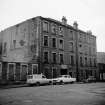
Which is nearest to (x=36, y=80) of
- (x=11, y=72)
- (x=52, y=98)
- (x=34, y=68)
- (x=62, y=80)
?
(x=11, y=72)

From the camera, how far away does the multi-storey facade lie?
86.5ft

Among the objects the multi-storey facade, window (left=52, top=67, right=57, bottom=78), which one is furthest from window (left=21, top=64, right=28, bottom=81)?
window (left=52, top=67, right=57, bottom=78)

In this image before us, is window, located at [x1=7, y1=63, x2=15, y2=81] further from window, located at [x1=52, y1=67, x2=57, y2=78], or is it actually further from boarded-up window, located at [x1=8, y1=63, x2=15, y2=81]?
window, located at [x1=52, y1=67, x2=57, y2=78]

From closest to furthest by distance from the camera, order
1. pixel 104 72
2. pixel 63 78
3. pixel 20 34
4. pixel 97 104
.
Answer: pixel 97 104 < pixel 63 78 < pixel 20 34 < pixel 104 72

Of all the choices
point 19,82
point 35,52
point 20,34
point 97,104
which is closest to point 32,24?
point 20,34

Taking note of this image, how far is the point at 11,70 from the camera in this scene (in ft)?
79.4

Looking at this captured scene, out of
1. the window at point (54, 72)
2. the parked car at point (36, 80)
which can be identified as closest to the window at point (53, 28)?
the window at point (54, 72)

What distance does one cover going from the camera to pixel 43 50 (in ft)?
95.2

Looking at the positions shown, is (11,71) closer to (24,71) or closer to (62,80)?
(24,71)

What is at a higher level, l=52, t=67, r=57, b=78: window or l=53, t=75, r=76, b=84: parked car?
l=52, t=67, r=57, b=78: window

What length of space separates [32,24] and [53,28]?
4509 millimetres

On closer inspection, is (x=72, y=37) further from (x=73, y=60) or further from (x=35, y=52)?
(x=35, y=52)

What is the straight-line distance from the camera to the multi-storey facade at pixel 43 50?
2638 cm

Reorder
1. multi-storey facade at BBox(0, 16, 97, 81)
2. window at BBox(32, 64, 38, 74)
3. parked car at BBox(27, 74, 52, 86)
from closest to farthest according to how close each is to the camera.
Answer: parked car at BBox(27, 74, 52, 86) → multi-storey facade at BBox(0, 16, 97, 81) → window at BBox(32, 64, 38, 74)
